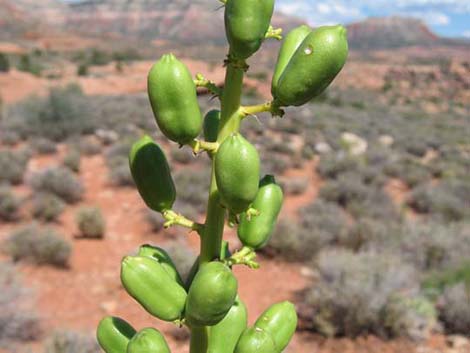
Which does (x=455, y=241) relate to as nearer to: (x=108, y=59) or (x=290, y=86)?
(x=290, y=86)

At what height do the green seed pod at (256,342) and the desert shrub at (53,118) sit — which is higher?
the green seed pod at (256,342)

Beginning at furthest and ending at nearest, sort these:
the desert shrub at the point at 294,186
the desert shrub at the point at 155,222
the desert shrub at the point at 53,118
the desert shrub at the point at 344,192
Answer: the desert shrub at the point at 53,118 < the desert shrub at the point at 294,186 < the desert shrub at the point at 344,192 < the desert shrub at the point at 155,222

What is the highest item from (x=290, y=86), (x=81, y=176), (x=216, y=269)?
(x=290, y=86)

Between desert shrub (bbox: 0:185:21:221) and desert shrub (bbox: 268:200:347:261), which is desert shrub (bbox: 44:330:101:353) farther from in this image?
desert shrub (bbox: 0:185:21:221)

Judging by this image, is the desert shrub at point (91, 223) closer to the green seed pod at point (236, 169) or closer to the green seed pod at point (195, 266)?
the green seed pod at point (195, 266)

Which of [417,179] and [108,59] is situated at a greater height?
[417,179]

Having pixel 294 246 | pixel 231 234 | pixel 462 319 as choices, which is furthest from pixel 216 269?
pixel 231 234

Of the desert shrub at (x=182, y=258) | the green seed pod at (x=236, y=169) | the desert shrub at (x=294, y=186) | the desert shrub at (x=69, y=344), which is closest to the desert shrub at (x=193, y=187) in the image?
the desert shrub at (x=294, y=186)

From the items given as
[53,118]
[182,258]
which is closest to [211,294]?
[182,258]
